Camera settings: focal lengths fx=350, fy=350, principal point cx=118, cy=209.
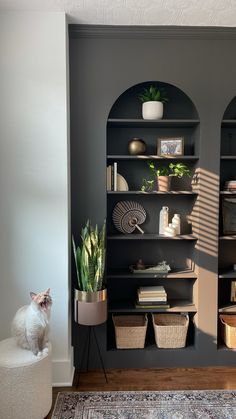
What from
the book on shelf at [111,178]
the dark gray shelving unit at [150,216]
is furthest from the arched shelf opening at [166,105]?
the book on shelf at [111,178]

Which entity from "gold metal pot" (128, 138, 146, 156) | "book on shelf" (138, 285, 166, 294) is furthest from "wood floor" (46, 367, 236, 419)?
"gold metal pot" (128, 138, 146, 156)

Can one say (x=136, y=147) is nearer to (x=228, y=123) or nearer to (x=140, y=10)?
(x=228, y=123)

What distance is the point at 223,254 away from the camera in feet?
9.87

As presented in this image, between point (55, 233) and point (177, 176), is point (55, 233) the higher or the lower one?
the lower one

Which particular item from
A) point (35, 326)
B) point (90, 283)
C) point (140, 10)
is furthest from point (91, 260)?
point (140, 10)

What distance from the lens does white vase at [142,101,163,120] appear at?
2688 mm

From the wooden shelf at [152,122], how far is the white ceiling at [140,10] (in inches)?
26.9

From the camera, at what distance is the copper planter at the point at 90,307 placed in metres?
2.40

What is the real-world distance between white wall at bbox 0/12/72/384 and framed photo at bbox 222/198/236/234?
1.30m

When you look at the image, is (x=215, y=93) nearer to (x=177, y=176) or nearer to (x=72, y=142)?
(x=177, y=176)

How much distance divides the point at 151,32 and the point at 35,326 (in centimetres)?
221

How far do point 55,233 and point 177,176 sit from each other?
1157 mm

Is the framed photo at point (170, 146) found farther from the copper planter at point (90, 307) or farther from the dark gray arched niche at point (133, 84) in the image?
the copper planter at point (90, 307)

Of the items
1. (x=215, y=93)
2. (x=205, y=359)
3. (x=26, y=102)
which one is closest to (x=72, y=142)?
(x=26, y=102)
